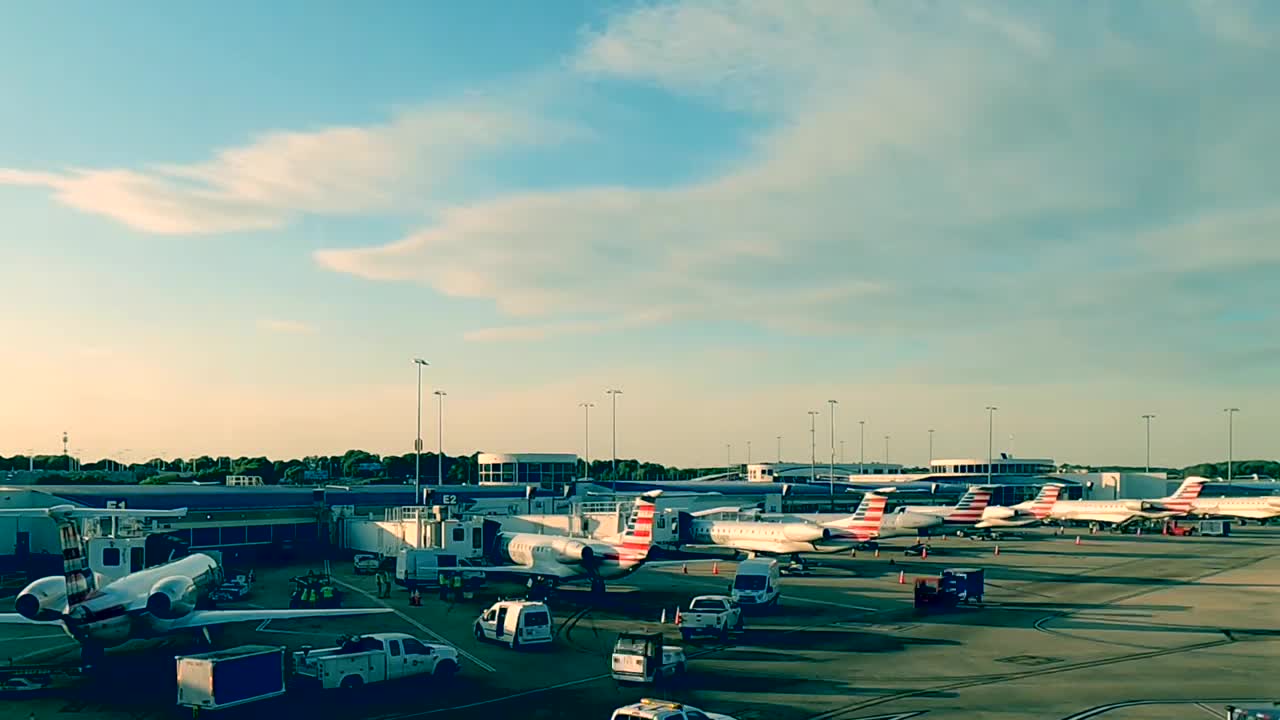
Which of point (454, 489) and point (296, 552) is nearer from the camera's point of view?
point (296, 552)

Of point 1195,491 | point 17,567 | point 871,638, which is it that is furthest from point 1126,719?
point 1195,491

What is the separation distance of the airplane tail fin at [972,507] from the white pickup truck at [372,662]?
254 feet

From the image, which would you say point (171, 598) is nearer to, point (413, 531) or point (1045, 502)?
point (413, 531)

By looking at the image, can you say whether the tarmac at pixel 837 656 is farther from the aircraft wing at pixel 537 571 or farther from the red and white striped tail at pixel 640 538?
the red and white striped tail at pixel 640 538

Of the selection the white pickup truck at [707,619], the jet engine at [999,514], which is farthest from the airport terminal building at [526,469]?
the white pickup truck at [707,619]

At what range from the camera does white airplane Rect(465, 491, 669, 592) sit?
202 feet

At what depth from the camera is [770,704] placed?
35281 mm

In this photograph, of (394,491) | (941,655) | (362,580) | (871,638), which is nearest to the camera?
(941,655)

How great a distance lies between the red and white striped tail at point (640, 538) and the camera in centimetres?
6122

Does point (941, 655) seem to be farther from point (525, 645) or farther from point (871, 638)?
Result: point (525, 645)

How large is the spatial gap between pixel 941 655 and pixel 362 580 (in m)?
43.9

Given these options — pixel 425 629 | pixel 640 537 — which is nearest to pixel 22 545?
pixel 425 629

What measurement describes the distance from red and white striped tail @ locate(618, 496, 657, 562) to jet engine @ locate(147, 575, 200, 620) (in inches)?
986

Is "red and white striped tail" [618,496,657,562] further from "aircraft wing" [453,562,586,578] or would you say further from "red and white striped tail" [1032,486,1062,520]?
"red and white striped tail" [1032,486,1062,520]
